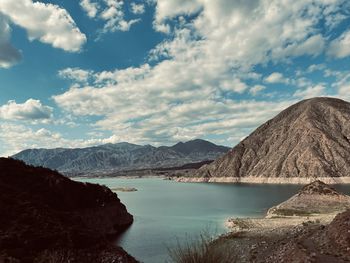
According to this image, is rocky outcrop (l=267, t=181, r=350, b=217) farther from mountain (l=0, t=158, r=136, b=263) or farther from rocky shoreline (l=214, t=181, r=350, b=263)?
mountain (l=0, t=158, r=136, b=263)

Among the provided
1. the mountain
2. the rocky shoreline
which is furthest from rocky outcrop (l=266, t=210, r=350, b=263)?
the mountain

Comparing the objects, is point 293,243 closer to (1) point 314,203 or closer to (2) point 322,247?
(2) point 322,247

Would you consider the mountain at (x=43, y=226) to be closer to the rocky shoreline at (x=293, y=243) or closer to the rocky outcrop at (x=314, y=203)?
the rocky shoreline at (x=293, y=243)

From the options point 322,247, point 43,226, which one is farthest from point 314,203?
point 43,226

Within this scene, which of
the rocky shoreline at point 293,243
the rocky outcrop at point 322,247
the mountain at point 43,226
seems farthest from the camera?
the mountain at point 43,226

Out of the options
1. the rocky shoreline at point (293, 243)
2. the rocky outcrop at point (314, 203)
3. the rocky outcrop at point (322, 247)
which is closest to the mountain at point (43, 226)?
the rocky shoreline at point (293, 243)

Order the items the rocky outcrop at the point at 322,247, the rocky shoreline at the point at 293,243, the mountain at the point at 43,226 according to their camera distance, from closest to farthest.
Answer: the rocky outcrop at the point at 322,247 < the rocky shoreline at the point at 293,243 < the mountain at the point at 43,226
